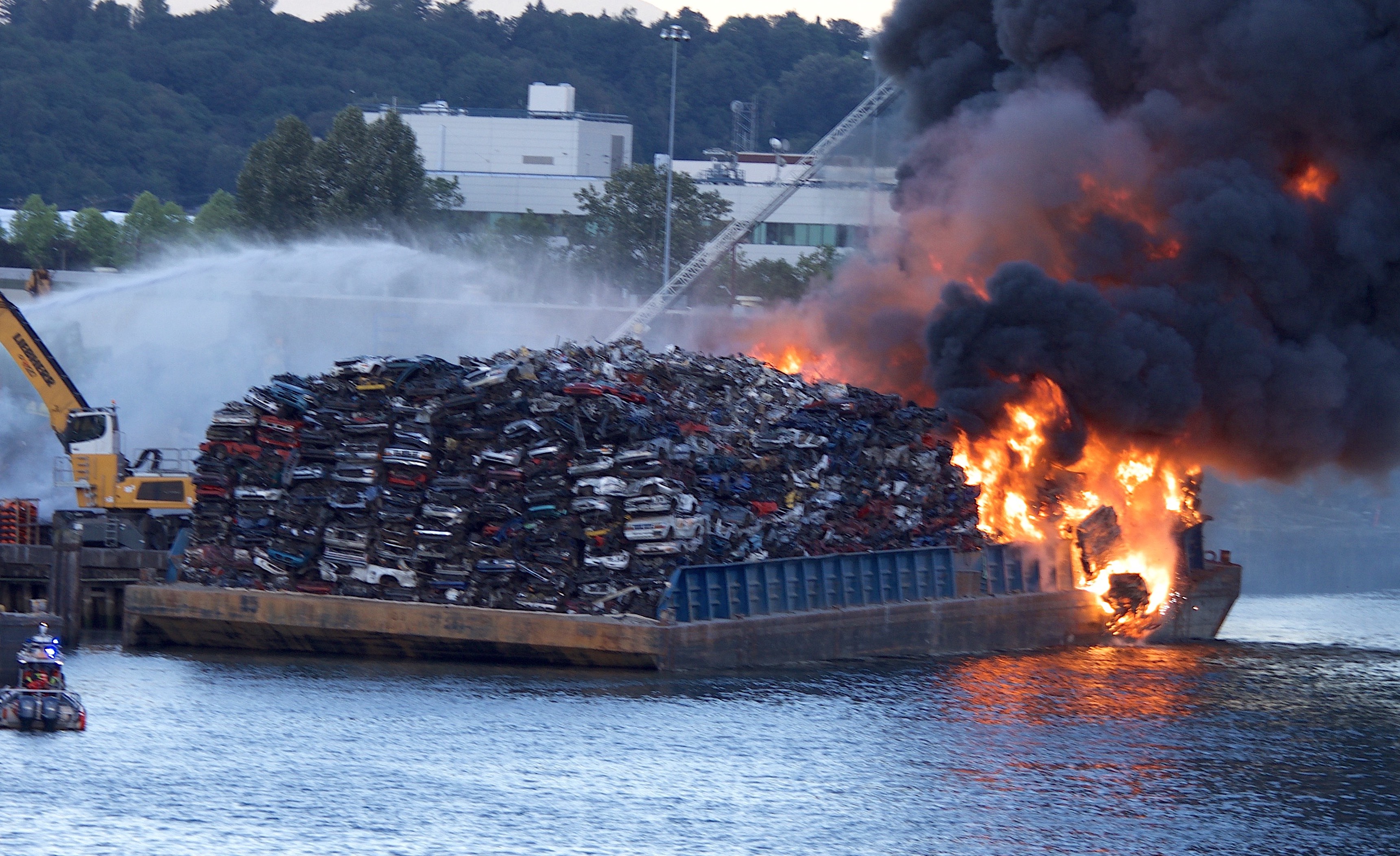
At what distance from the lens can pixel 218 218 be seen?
111 m

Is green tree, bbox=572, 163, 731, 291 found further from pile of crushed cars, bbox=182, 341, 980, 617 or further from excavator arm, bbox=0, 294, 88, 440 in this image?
pile of crushed cars, bbox=182, 341, 980, 617

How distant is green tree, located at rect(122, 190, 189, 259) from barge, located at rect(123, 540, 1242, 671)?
2812 inches

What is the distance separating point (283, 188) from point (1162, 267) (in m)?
64.8

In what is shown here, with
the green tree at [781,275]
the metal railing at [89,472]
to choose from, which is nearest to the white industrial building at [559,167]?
the green tree at [781,275]

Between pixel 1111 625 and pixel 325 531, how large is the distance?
20.8 metres

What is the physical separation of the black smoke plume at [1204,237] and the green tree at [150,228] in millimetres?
65598

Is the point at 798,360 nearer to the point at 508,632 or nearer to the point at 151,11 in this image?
the point at 508,632

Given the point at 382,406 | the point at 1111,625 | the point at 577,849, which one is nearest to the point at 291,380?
the point at 382,406

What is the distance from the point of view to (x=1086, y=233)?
5266 cm

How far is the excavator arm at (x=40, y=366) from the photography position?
47875 millimetres

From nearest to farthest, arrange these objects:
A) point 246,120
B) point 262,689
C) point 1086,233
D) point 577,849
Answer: point 577,849 < point 262,689 < point 1086,233 < point 246,120

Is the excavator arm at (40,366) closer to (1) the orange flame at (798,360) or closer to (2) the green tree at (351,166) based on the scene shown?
(1) the orange flame at (798,360)

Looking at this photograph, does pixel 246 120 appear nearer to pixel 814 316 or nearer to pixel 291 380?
pixel 814 316

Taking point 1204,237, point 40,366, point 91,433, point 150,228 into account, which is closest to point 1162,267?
point 1204,237
